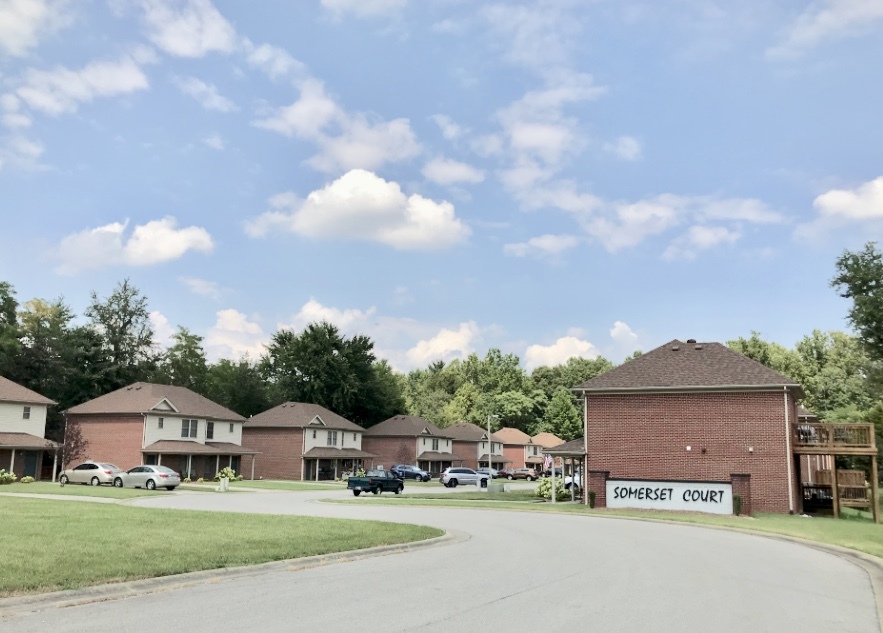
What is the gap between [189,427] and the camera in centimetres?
5847

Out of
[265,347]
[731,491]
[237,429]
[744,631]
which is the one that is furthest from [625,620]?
[265,347]

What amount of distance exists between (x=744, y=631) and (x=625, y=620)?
4.63ft

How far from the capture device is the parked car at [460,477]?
196 feet

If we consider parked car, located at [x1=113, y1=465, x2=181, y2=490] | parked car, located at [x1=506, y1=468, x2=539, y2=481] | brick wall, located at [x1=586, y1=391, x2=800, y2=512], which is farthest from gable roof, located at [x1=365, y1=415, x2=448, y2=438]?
brick wall, located at [x1=586, y1=391, x2=800, y2=512]

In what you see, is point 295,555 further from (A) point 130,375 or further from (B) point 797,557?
(A) point 130,375

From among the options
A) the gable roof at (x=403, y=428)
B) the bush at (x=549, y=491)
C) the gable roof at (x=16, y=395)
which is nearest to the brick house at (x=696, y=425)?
the bush at (x=549, y=491)

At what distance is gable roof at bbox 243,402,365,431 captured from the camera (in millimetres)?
67562

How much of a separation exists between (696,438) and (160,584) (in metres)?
28.8

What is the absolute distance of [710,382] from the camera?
3512 cm

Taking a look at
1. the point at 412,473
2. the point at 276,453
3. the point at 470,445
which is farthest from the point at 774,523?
the point at 470,445

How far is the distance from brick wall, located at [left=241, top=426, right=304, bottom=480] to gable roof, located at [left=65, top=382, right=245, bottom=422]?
6.78 m

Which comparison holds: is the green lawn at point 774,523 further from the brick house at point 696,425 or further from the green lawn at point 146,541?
the green lawn at point 146,541

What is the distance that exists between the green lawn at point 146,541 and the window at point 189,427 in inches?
1368

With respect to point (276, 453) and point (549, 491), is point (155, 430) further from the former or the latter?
point (549, 491)
